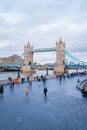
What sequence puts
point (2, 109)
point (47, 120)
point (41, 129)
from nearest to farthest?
point (41, 129) < point (47, 120) < point (2, 109)

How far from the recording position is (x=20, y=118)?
1298 cm

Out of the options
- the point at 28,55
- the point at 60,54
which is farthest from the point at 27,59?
the point at 60,54

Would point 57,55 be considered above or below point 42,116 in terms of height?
above

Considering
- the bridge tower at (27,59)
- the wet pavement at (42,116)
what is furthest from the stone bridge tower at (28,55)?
the wet pavement at (42,116)

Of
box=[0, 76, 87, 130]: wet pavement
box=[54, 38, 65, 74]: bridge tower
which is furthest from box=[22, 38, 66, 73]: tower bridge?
box=[0, 76, 87, 130]: wet pavement

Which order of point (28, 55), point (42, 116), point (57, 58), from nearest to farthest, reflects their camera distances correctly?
1. point (42, 116)
2. point (57, 58)
3. point (28, 55)

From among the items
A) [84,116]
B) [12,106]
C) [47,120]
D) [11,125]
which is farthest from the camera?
[12,106]

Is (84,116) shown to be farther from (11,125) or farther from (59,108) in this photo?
(11,125)

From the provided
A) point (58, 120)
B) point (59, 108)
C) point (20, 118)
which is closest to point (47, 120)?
point (58, 120)

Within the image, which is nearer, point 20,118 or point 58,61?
point 20,118

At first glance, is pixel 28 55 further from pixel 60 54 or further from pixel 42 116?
pixel 42 116

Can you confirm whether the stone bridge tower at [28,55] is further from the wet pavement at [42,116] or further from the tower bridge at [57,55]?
the wet pavement at [42,116]

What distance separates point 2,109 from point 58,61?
10989 centimetres

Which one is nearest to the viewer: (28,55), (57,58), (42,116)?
(42,116)
